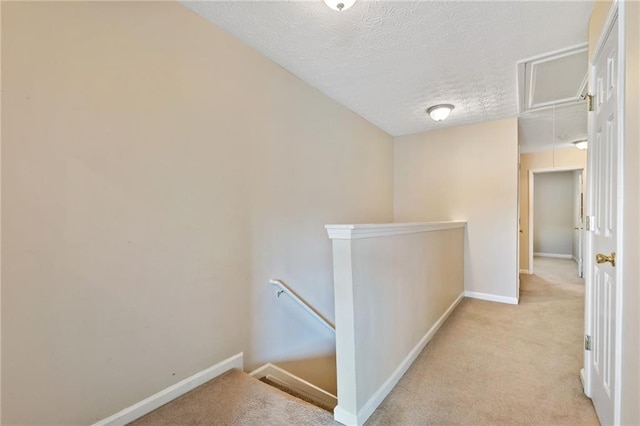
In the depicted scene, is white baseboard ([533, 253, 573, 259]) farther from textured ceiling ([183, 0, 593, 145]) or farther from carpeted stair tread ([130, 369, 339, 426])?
carpeted stair tread ([130, 369, 339, 426])

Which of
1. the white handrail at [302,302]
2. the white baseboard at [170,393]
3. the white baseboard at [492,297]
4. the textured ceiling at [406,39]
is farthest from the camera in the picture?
the white baseboard at [492,297]

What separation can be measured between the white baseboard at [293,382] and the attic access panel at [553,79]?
3.19 meters

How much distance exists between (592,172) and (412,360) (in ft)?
5.77

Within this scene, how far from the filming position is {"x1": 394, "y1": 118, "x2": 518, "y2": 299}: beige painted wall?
3673mm

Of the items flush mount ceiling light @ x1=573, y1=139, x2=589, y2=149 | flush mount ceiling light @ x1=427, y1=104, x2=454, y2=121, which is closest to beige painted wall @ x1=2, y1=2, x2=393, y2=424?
flush mount ceiling light @ x1=427, y1=104, x2=454, y2=121

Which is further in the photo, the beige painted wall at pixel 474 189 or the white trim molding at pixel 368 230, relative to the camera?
the beige painted wall at pixel 474 189

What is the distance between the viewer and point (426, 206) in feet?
13.9

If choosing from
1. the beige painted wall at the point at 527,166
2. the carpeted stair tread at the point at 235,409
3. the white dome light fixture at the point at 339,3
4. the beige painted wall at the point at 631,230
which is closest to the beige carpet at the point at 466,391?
the carpeted stair tread at the point at 235,409

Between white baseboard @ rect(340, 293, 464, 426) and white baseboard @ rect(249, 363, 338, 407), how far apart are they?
77cm

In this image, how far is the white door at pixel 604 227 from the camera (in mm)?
1317

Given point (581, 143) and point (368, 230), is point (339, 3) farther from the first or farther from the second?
point (581, 143)

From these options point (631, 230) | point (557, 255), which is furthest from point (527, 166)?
point (631, 230)

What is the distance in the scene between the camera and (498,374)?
6.72 ft

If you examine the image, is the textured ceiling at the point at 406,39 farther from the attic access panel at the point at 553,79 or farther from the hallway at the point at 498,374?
the hallway at the point at 498,374
